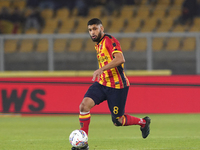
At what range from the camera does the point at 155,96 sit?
12180mm

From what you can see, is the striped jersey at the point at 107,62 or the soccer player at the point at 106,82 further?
the striped jersey at the point at 107,62

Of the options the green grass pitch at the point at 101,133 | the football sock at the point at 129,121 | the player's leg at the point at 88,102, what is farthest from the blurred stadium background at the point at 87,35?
the player's leg at the point at 88,102

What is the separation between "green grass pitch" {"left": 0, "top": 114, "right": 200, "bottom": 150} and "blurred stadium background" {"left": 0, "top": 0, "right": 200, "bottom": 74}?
5.40 ft

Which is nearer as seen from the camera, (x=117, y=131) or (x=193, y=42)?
(x=117, y=131)

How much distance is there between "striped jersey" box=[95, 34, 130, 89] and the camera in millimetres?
6332

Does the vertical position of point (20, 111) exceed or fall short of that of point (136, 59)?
it falls short

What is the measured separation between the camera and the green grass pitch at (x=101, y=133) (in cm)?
665

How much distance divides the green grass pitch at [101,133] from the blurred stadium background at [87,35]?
164 centimetres

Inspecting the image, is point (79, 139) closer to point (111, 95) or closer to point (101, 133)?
point (111, 95)

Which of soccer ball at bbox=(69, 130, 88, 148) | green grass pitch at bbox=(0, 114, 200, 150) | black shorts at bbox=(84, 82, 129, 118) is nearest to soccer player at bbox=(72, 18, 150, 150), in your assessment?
black shorts at bbox=(84, 82, 129, 118)

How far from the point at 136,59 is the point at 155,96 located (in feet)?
4.14

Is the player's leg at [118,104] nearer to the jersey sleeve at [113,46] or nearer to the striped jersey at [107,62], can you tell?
the striped jersey at [107,62]

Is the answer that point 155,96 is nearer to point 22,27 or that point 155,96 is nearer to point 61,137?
point 61,137

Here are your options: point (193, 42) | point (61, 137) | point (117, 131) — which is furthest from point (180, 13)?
point (61, 137)
